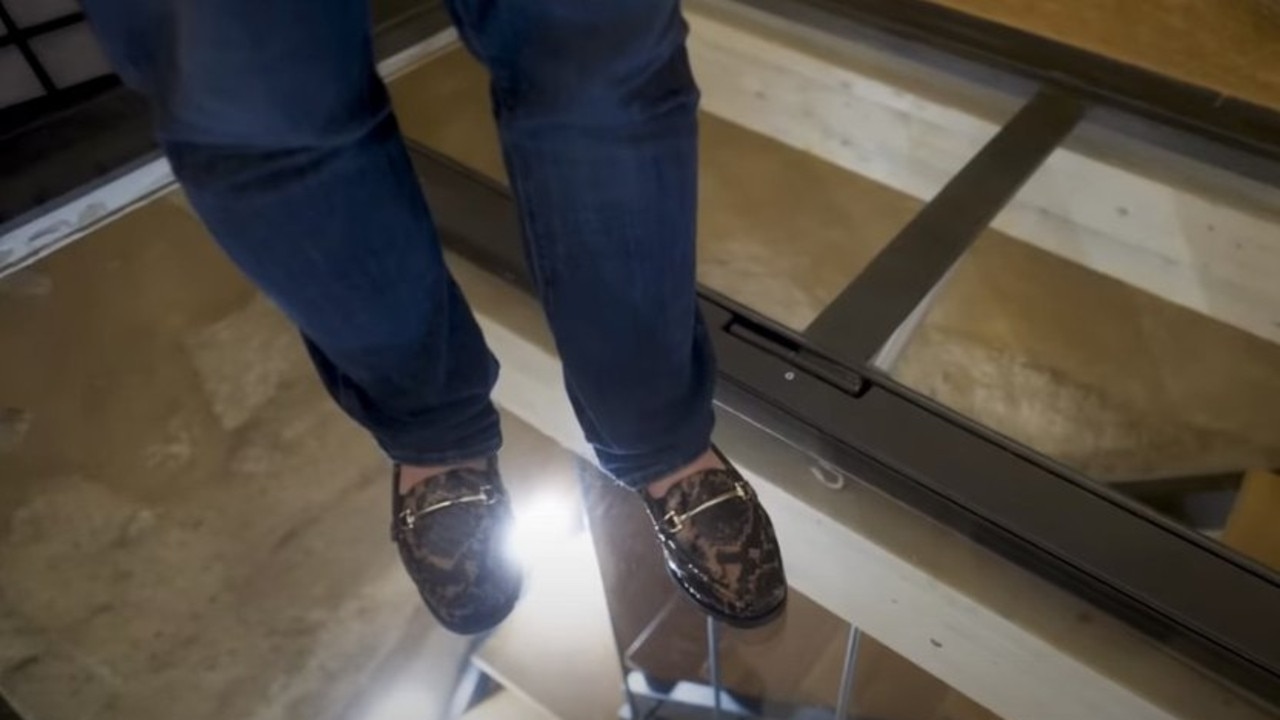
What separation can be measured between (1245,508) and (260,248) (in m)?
0.93

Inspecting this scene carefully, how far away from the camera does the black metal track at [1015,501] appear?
77 cm

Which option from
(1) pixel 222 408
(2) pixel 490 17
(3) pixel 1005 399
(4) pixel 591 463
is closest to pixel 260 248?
(2) pixel 490 17

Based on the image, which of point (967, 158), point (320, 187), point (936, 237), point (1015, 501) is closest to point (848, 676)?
point (1015, 501)

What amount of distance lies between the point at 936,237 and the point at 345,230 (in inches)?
26.3

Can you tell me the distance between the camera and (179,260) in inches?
64.9

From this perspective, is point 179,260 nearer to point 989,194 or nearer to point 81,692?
point 81,692

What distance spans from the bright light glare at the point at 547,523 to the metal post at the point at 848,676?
446mm

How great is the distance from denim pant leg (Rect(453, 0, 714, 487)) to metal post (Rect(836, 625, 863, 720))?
18.0 inches

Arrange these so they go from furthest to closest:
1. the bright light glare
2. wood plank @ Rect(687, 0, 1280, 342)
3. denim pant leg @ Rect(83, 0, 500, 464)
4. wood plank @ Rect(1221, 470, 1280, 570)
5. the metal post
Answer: the bright light glare
wood plank @ Rect(687, 0, 1280, 342)
the metal post
wood plank @ Rect(1221, 470, 1280, 570)
denim pant leg @ Rect(83, 0, 500, 464)

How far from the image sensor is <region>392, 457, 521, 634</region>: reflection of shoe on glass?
822mm

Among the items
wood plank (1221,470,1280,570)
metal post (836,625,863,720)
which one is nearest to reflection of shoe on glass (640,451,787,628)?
metal post (836,625,863,720)

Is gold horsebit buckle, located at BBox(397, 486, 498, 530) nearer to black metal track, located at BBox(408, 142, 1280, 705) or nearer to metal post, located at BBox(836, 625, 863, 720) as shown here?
black metal track, located at BBox(408, 142, 1280, 705)

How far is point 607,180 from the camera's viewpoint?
61cm

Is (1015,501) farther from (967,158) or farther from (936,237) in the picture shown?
(967,158)
